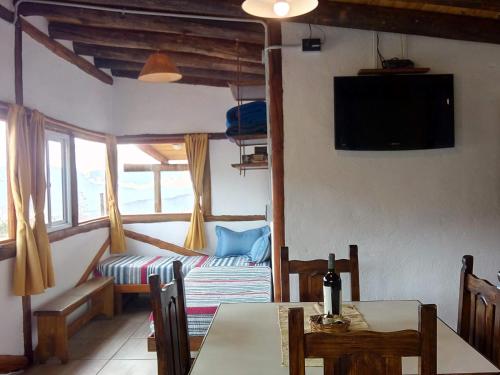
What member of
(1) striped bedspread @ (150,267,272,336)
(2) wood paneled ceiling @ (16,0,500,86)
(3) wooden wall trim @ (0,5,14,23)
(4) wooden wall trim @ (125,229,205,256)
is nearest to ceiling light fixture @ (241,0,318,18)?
(2) wood paneled ceiling @ (16,0,500,86)

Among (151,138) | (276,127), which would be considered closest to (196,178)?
(151,138)

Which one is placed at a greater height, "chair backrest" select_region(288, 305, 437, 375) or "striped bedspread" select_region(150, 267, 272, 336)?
"chair backrest" select_region(288, 305, 437, 375)

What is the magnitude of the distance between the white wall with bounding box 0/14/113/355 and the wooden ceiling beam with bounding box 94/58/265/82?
0.25 m

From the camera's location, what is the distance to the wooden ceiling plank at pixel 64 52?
4047 millimetres

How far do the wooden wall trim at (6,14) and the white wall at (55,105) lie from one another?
0.04 m

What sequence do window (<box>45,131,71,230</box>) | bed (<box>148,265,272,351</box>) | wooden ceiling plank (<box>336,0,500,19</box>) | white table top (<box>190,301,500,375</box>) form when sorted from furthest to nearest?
window (<box>45,131,71,230</box>)
bed (<box>148,265,272,351</box>)
wooden ceiling plank (<box>336,0,500,19</box>)
white table top (<box>190,301,500,375</box>)

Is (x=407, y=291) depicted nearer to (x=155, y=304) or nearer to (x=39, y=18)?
(x=155, y=304)

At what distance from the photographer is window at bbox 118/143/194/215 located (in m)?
6.18

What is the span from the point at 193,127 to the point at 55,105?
1881mm

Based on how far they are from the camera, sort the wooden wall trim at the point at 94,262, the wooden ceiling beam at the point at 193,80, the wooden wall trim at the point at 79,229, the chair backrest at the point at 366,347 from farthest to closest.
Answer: the wooden ceiling beam at the point at 193,80 < the wooden wall trim at the point at 94,262 < the wooden wall trim at the point at 79,229 < the chair backrest at the point at 366,347

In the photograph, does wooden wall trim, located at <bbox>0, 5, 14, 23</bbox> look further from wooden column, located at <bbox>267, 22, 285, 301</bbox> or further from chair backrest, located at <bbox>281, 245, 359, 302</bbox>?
chair backrest, located at <bbox>281, 245, 359, 302</bbox>

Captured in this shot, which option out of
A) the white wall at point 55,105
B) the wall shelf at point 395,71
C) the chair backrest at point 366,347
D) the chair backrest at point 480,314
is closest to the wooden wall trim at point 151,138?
the white wall at point 55,105

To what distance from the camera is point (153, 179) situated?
6.20m

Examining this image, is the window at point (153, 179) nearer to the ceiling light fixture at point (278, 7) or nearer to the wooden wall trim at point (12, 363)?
the wooden wall trim at point (12, 363)
